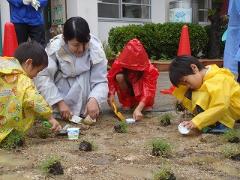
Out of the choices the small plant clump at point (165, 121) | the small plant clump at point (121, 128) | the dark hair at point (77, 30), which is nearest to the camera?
the small plant clump at point (121, 128)

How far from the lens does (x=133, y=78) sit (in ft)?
14.1

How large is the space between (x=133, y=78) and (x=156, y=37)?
6.00 m

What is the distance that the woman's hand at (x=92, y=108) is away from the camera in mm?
3753

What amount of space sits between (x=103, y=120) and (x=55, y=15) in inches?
291

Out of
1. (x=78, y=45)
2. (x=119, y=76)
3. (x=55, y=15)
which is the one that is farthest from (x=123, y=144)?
(x=55, y=15)

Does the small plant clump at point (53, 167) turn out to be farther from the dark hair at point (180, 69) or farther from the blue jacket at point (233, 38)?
the blue jacket at point (233, 38)

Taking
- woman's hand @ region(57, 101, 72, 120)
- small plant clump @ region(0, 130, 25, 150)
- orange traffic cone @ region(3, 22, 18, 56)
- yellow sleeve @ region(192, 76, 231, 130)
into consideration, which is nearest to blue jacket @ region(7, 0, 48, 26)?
orange traffic cone @ region(3, 22, 18, 56)

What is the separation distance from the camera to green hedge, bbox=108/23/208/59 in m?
9.73

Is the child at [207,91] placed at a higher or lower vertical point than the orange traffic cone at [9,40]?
lower

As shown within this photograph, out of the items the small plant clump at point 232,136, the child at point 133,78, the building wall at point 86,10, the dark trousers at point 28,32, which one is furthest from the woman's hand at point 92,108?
the building wall at point 86,10

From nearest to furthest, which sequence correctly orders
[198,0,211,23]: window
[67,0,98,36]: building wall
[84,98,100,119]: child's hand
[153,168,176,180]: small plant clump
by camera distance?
[153,168,176,180]: small plant clump < [84,98,100,119]: child's hand < [67,0,98,36]: building wall < [198,0,211,23]: window

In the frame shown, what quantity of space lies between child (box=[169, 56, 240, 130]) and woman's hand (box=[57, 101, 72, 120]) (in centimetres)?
96

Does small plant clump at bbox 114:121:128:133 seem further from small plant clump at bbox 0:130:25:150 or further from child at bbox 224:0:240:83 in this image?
child at bbox 224:0:240:83

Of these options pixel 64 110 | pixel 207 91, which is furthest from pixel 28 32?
pixel 207 91
